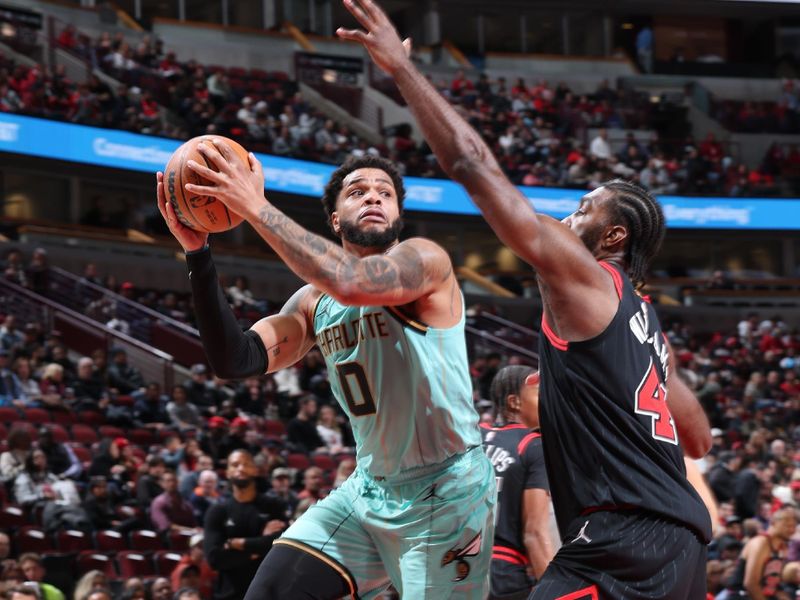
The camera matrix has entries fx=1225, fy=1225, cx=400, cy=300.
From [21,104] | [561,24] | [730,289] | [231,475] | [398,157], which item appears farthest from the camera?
[561,24]

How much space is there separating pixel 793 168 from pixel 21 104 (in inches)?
795

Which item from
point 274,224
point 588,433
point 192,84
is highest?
point 192,84

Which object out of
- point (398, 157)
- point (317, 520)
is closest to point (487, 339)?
point (398, 157)

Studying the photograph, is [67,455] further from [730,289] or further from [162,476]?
[730,289]

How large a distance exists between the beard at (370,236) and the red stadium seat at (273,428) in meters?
11.2

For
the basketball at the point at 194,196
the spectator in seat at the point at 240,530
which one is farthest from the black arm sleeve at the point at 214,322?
the spectator in seat at the point at 240,530

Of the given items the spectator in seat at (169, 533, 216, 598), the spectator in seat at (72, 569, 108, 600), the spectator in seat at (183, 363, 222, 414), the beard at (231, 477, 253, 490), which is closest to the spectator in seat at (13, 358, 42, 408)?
the spectator in seat at (183, 363, 222, 414)

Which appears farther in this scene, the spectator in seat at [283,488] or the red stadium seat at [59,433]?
the red stadium seat at [59,433]

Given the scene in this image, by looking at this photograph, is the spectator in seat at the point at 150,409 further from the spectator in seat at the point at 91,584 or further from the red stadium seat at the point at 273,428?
the spectator in seat at the point at 91,584

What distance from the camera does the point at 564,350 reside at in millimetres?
3582

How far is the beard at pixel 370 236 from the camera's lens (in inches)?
180

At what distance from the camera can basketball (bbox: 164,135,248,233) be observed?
4.17 meters

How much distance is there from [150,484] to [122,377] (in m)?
4.49

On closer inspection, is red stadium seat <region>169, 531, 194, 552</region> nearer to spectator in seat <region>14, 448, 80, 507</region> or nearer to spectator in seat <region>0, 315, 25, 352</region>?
spectator in seat <region>14, 448, 80, 507</region>
